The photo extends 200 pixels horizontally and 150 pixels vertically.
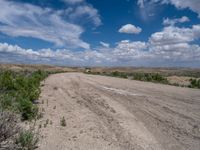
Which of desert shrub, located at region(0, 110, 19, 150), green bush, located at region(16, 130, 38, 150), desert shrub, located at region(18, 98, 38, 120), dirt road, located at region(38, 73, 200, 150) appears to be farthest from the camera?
desert shrub, located at region(18, 98, 38, 120)

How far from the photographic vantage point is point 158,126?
9.15m

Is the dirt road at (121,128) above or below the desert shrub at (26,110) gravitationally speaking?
below

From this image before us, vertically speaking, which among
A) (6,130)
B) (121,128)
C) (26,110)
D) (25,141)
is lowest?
(121,128)

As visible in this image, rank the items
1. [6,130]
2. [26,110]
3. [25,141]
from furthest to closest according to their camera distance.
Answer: [26,110], [25,141], [6,130]

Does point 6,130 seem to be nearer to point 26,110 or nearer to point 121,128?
point 26,110

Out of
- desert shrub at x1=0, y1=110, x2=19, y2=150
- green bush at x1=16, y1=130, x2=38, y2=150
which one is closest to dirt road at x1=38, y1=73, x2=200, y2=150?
green bush at x1=16, y1=130, x2=38, y2=150

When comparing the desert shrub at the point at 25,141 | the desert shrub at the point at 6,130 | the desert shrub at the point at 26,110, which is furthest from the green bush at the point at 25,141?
the desert shrub at the point at 26,110

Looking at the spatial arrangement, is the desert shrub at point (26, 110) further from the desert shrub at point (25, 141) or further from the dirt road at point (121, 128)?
the desert shrub at point (25, 141)

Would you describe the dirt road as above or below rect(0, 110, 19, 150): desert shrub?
below

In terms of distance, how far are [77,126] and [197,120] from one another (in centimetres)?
493

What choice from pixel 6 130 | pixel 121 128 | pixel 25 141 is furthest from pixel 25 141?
pixel 121 128

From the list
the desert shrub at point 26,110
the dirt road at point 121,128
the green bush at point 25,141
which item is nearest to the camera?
the green bush at point 25,141

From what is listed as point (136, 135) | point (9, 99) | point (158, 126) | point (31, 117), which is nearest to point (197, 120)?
point (158, 126)

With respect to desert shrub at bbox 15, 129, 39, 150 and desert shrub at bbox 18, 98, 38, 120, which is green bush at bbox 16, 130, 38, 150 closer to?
desert shrub at bbox 15, 129, 39, 150
